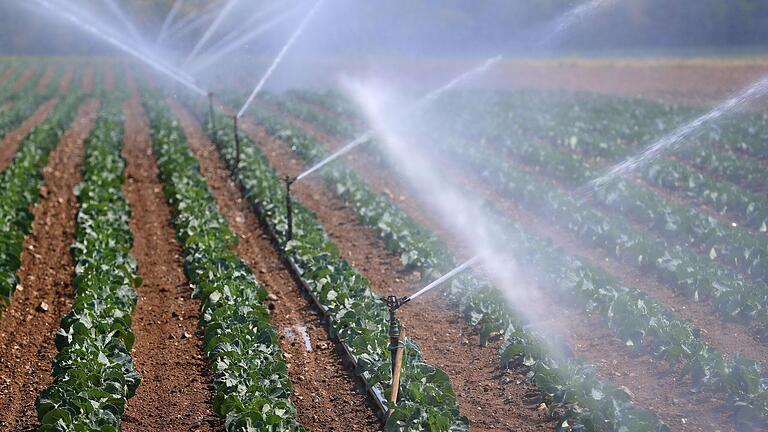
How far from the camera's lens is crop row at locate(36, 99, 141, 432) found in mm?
7414

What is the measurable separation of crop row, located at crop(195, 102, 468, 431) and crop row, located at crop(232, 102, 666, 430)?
0.94 m

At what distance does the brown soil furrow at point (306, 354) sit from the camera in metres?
8.19

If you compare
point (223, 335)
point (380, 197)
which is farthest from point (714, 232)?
point (223, 335)

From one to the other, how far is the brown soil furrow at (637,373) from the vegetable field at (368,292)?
28 mm

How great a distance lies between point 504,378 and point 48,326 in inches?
203

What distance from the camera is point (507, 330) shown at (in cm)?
973

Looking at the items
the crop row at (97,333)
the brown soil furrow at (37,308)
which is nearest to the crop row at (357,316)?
the crop row at (97,333)

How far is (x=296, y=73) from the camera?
49.3m

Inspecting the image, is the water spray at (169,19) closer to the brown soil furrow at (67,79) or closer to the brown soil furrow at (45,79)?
the brown soil furrow at (67,79)

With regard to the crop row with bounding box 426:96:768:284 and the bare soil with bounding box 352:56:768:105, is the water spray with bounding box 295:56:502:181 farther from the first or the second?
the bare soil with bounding box 352:56:768:105

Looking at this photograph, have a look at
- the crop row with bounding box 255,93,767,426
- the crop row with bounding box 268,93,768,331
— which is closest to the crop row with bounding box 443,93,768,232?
the crop row with bounding box 268,93,768,331

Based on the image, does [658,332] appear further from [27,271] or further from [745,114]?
[745,114]

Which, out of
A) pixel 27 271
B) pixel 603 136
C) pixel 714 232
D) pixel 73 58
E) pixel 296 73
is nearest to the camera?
pixel 27 271

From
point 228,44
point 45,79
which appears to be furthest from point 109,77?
point 228,44
